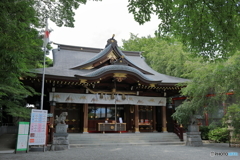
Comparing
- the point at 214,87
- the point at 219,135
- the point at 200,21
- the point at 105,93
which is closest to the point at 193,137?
the point at 214,87

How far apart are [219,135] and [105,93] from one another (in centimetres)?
788

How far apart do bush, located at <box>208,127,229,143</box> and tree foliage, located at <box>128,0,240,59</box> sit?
330 inches

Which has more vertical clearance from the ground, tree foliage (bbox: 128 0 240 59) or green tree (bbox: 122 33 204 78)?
green tree (bbox: 122 33 204 78)

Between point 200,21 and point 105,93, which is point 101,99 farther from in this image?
point 200,21

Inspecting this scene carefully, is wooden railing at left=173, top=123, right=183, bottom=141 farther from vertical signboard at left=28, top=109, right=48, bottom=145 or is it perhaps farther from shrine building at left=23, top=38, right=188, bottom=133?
vertical signboard at left=28, top=109, right=48, bottom=145

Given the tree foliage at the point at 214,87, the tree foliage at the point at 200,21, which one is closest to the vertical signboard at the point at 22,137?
the tree foliage at the point at 200,21

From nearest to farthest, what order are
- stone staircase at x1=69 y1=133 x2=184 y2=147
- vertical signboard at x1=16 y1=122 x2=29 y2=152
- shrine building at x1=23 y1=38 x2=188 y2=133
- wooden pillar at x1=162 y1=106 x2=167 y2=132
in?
vertical signboard at x1=16 y1=122 x2=29 y2=152 → stone staircase at x1=69 y1=133 x2=184 y2=147 → shrine building at x1=23 y1=38 x2=188 y2=133 → wooden pillar at x1=162 y1=106 x2=167 y2=132

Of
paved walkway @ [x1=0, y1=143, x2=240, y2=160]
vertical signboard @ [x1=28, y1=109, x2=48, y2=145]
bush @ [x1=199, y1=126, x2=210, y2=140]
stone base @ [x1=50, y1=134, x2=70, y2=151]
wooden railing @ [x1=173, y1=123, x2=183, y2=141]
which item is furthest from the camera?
bush @ [x1=199, y1=126, x2=210, y2=140]

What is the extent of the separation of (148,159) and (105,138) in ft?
18.8

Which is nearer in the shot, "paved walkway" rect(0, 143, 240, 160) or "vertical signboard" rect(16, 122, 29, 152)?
"paved walkway" rect(0, 143, 240, 160)

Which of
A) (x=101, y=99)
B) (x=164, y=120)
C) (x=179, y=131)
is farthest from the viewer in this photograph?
(x=164, y=120)

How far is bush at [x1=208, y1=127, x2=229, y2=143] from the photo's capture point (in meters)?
13.4

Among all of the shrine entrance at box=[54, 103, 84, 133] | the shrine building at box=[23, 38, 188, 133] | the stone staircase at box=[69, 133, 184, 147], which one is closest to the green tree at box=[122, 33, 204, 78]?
the shrine building at box=[23, 38, 188, 133]

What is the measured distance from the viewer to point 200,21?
5.65 metres
